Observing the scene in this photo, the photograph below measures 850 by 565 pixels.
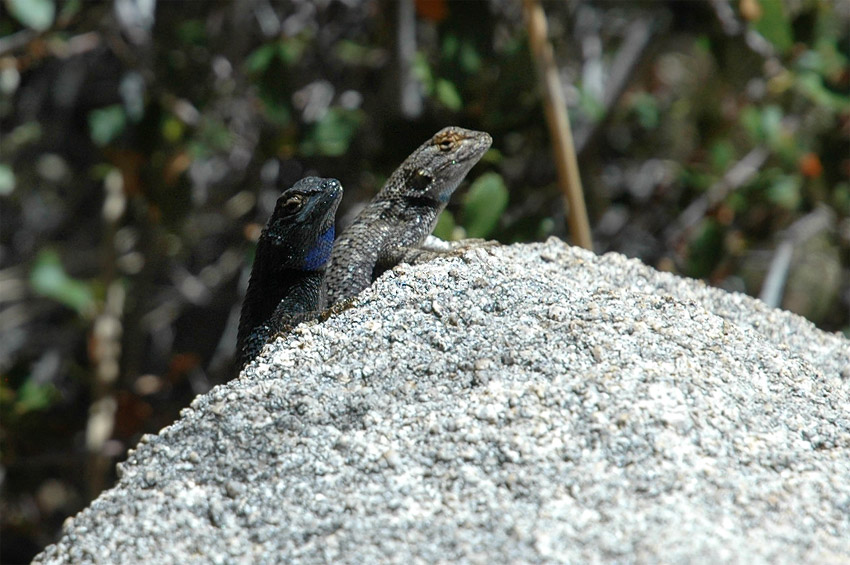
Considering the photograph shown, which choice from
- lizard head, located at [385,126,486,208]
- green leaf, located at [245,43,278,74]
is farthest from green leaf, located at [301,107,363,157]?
lizard head, located at [385,126,486,208]

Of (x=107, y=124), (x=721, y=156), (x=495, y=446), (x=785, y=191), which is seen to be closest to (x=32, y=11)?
(x=107, y=124)

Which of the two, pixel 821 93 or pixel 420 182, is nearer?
pixel 420 182

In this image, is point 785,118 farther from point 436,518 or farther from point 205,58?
point 436,518

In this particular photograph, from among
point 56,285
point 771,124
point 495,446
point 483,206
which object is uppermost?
point 771,124

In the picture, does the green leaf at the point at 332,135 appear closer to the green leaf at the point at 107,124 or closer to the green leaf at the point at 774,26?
the green leaf at the point at 107,124

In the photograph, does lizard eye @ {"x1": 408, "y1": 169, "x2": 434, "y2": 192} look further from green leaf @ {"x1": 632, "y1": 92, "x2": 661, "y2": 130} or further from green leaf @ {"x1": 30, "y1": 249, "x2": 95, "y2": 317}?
green leaf @ {"x1": 632, "y1": 92, "x2": 661, "y2": 130}

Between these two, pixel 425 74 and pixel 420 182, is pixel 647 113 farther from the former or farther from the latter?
pixel 420 182

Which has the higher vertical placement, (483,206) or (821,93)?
(821,93)

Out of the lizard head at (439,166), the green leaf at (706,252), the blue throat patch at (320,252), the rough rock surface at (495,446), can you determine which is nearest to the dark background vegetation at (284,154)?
the green leaf at (706,252)
